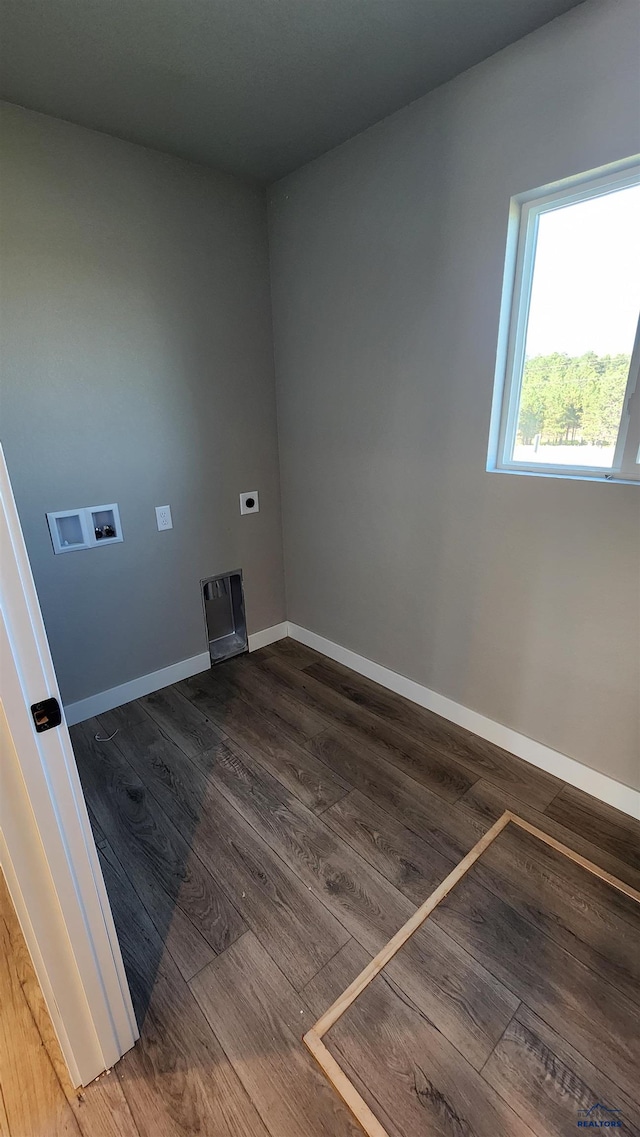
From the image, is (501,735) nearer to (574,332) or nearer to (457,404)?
(457,404)

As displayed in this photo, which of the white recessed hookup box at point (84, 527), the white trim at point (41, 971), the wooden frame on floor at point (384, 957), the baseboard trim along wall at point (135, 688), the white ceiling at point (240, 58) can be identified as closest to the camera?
the white trim at point (41, 971)

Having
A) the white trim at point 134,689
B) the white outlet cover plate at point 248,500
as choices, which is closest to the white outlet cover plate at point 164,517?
the white outlet cover plate at point 248,500

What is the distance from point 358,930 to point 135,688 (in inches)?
62.6

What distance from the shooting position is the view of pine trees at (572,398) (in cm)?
152

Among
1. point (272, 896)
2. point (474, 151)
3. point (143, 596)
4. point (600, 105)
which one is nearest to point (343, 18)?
point (474, 151)

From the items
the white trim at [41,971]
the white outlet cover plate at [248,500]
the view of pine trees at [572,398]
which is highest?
the view of pine trees at [572,398]

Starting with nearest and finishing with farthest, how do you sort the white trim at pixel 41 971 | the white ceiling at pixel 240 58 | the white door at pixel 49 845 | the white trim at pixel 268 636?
1. the white door at pixel 49 845
2. the white trim at pixel 41 971
3. the white ceiling at pixel 240 58
4. the white trim at pixel 268 636

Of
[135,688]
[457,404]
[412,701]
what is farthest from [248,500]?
[412,701]

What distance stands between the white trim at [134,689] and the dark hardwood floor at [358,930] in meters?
0.16

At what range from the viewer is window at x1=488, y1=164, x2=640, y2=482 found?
1444 mm

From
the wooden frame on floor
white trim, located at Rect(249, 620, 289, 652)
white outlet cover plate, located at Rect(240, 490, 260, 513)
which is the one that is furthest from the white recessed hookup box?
the wooden frame on floor

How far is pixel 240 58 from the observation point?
1.45 meters

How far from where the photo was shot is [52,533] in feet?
6.64

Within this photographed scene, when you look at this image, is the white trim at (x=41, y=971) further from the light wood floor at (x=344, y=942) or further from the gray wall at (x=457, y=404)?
the gray wall at (x=457, y=404)
